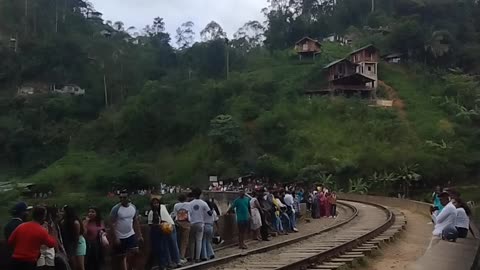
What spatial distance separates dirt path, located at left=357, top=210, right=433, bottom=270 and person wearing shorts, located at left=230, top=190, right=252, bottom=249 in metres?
3.20

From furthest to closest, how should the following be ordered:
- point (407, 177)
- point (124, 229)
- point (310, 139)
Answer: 1. point (310, 139)
2. point (407, 177)
3. point (124, 229)

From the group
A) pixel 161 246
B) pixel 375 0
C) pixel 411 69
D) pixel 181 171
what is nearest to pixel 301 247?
pixel 161 246

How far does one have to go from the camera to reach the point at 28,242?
7.95 meters

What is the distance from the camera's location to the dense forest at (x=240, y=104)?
6103 cm

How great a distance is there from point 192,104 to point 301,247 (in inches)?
2356

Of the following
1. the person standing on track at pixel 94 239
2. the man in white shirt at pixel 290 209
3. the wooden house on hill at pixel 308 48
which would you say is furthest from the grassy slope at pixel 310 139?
the person standing on track at pixel 94 239

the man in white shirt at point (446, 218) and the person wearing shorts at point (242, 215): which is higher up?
the man in white shirt at point (446, 218)

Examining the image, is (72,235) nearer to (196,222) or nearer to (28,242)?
(28,242)

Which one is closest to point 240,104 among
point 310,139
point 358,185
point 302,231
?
point 310,139

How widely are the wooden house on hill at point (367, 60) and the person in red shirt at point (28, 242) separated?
7010cm

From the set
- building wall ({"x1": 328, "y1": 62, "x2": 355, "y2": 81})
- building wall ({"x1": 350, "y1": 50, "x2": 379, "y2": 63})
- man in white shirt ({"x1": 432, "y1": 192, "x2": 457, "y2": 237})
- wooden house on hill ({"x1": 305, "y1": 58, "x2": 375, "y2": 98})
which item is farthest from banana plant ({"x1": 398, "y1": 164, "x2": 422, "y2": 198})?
man in white shirt ({"x1": 432, "y1": 192, "x2": 457, "y2": 237})

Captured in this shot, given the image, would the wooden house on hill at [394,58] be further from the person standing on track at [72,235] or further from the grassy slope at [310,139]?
the person standing on track at [72,235]

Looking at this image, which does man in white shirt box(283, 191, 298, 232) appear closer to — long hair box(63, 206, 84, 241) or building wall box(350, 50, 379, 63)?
long hair box(63, 206, 84, 241)

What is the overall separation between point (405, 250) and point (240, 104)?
5595cm
